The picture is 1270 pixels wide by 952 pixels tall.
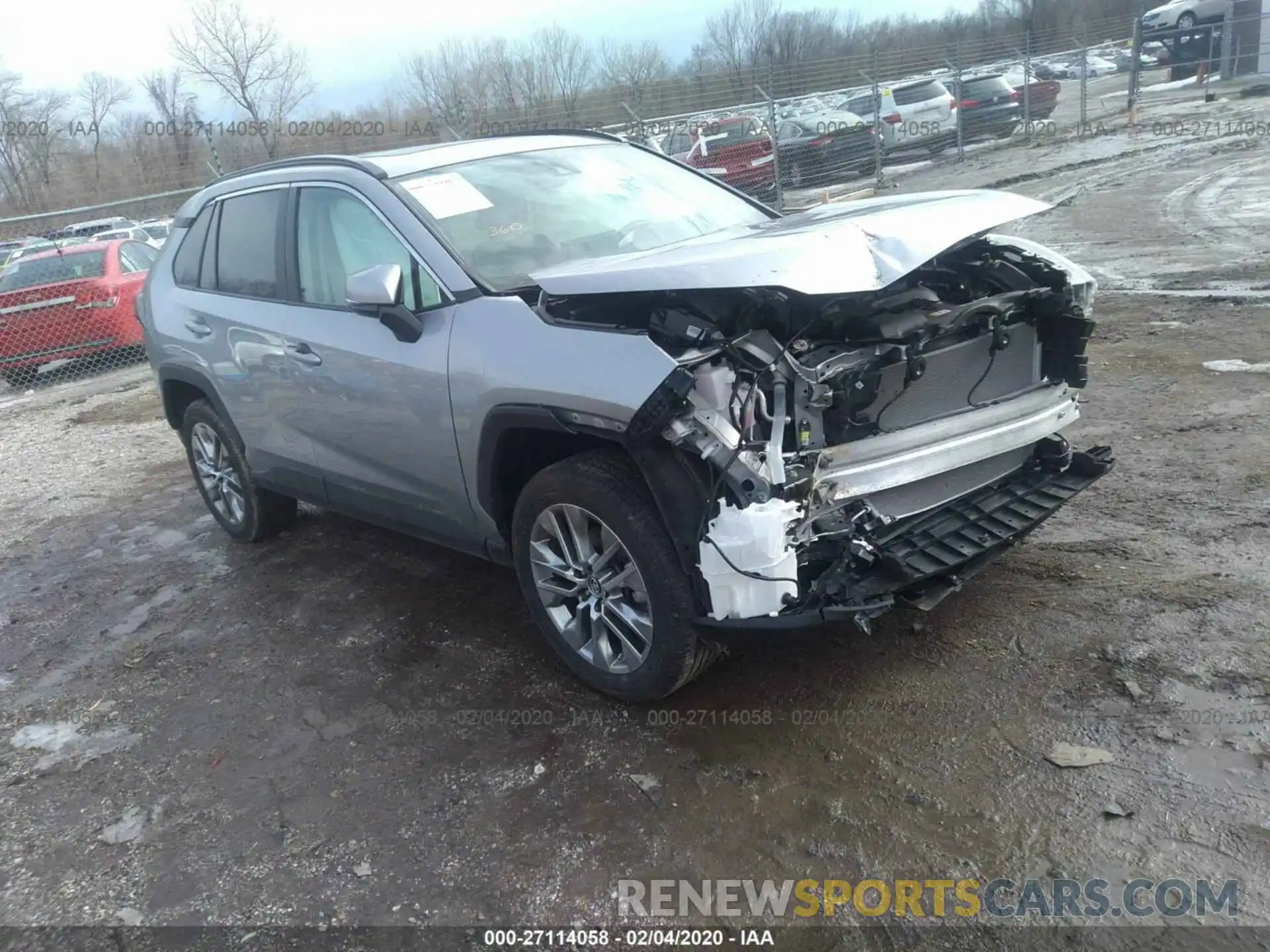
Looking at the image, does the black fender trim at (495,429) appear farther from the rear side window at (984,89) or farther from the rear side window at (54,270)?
the rear side window at (984,89)

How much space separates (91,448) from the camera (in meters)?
8.71

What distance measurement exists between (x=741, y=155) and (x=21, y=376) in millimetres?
12081

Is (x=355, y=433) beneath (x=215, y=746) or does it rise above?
above

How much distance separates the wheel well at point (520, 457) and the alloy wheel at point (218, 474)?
2.42 meters

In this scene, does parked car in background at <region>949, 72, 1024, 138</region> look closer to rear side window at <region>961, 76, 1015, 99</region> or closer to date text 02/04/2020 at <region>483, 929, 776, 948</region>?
rear side window at <region>961, 76, 1015, 99</region>

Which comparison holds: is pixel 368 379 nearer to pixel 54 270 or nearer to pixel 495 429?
pixel 495 429

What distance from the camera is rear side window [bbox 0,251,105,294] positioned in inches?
471

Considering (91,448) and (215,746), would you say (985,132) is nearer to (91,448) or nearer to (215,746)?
(91,448)

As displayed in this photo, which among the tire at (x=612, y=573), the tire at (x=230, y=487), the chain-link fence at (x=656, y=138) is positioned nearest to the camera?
the tire at (x=612, y=573)

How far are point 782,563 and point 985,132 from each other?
21475mm

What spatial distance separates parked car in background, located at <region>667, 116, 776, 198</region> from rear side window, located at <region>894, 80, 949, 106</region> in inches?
173

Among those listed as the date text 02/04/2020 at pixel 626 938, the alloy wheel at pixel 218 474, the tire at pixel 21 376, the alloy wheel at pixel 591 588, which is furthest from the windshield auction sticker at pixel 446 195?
the tire at pixel 21 376

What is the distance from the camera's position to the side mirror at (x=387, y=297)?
3.54 metres

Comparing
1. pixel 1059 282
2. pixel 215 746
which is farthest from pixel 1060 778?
pixel 215 746
